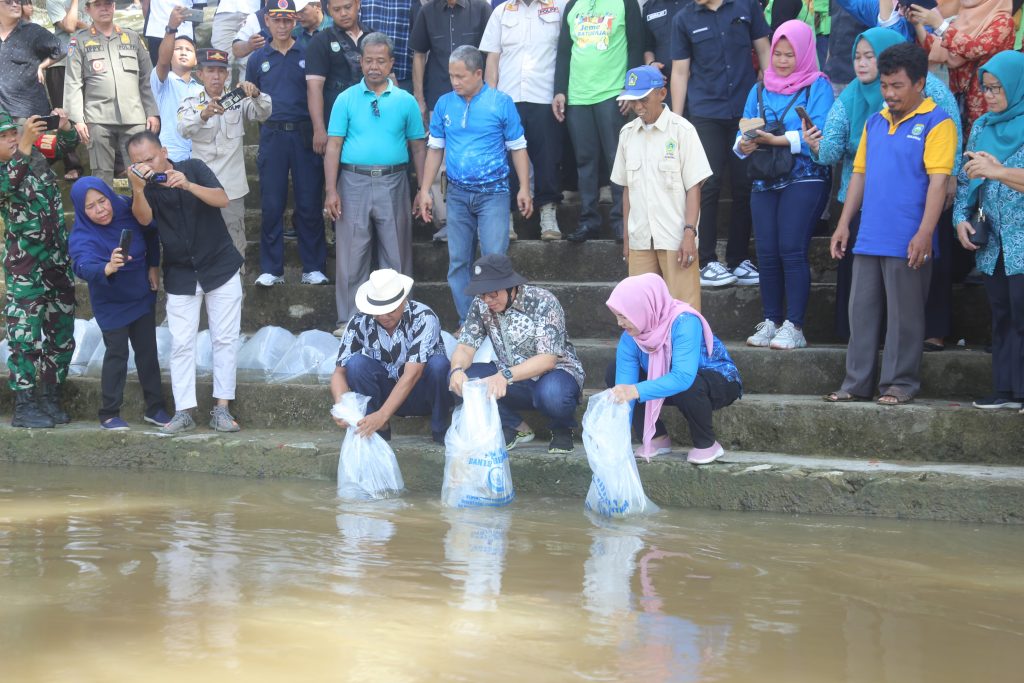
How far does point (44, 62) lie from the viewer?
8.77 meters

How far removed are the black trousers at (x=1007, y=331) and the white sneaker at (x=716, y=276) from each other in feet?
5.44

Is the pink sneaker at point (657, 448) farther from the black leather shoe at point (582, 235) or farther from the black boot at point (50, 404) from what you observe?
the black boot at point (50, 404)

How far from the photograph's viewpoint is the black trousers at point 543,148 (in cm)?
790

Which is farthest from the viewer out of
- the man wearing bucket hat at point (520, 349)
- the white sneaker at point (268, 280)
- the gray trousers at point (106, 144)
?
the gray trousers at point (106, 144)

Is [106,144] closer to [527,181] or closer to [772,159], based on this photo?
[527,181]

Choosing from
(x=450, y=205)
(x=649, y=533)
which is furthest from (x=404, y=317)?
(x=649, y=533)

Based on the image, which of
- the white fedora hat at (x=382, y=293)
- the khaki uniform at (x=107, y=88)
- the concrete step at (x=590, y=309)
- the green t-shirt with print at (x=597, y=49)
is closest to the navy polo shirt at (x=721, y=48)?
the green t-shirt with print at (x=597, y=49)

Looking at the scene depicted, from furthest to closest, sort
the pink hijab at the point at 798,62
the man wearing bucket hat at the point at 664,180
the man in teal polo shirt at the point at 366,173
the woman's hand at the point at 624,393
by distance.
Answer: the man in teal polo shirt at the point at 366,173
the pink hijab at the point at 798,62
the man wearing bucket hat at the point at 664,180
the woman's hand at the point at 624,393

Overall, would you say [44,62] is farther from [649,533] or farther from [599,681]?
[599,681]

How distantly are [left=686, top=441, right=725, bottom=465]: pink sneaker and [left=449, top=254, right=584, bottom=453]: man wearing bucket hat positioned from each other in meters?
0.70

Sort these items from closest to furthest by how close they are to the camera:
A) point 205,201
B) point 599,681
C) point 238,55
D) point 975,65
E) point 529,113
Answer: point 599,681
point 975,65
point 205,201
point 529,113
point 238,55

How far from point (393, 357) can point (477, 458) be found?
1006 millimetres

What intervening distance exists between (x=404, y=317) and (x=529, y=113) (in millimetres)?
2214

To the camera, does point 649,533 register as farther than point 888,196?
No
